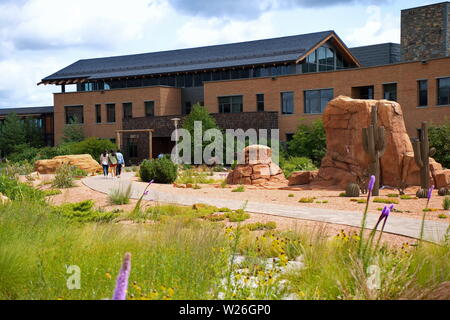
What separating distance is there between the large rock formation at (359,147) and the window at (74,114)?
3704cm

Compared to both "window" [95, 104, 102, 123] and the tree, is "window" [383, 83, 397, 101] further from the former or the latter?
the tree

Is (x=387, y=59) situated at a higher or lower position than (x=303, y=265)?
higher

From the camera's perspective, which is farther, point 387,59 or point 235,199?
point 387,59

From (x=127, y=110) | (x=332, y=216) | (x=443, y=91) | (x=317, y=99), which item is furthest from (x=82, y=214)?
(x=127, y=110)

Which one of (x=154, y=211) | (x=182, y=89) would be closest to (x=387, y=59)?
(x=182, y=89)

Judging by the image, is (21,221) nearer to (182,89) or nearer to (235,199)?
(235,199)

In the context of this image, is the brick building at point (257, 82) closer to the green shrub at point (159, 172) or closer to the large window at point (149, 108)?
the large window at point (149, 108)

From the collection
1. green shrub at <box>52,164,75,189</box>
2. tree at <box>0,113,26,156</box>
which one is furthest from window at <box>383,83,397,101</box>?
tree at <box>0,113,26,156</box>

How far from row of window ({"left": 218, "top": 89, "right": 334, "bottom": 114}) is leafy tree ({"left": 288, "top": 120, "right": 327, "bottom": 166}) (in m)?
4.12

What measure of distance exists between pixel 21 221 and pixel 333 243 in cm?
477

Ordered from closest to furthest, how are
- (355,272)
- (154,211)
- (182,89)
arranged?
(355,272), (154,211), (182,89)

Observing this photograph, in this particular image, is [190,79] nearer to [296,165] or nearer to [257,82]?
[257,82]

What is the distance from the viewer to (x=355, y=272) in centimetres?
623

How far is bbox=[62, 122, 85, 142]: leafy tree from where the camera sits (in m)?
56.1
